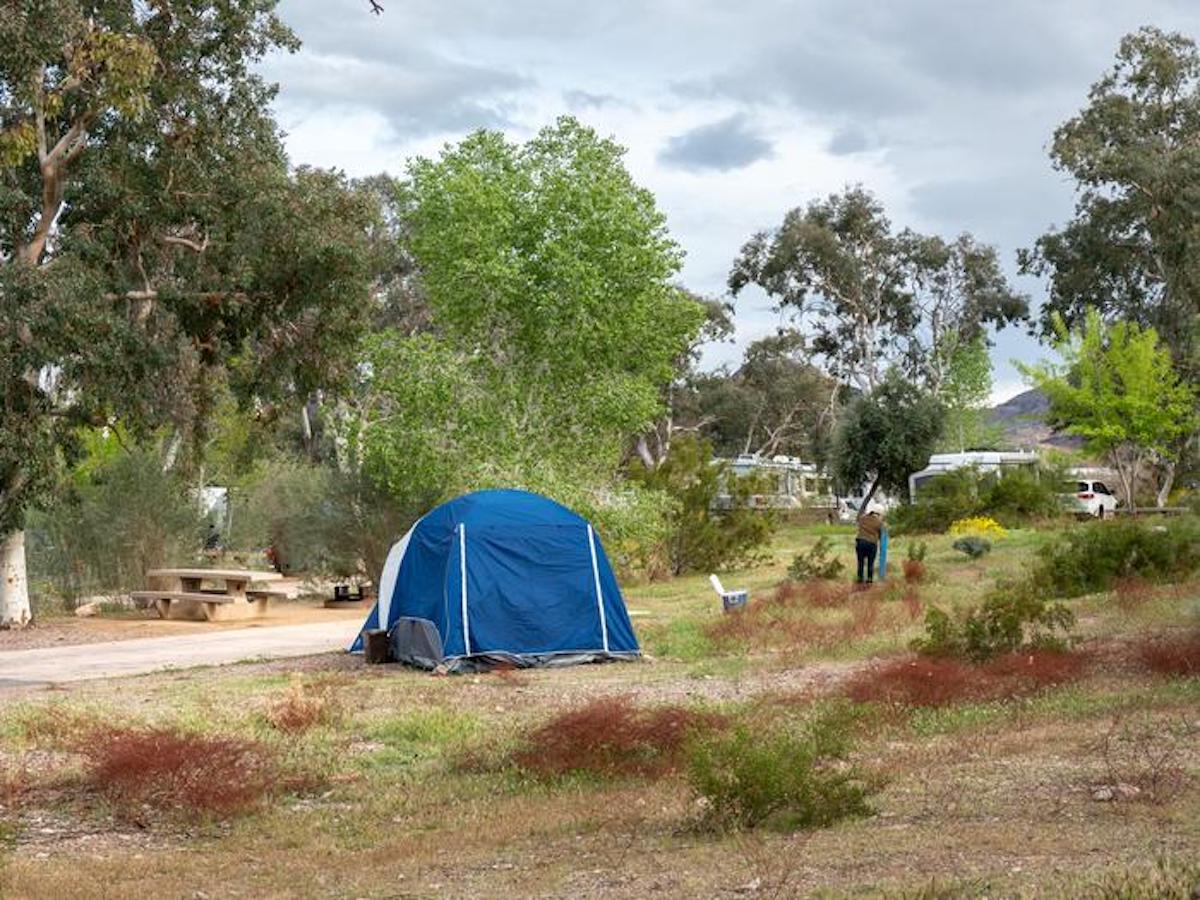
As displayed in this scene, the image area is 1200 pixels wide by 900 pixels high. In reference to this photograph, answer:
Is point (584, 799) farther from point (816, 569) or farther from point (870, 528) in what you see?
point (816, 569)

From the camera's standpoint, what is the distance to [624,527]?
86.8ft

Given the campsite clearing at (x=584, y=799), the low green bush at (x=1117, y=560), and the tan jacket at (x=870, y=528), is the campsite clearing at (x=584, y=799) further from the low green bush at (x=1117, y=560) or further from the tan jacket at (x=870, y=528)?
the tan jacket at (x=870, y=528)

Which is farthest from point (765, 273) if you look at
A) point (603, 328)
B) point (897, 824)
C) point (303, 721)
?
point (897, 824)

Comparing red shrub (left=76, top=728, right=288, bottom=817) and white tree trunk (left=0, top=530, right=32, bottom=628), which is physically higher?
white tree trunk (left=0, top=530, right=32, bottom=628)

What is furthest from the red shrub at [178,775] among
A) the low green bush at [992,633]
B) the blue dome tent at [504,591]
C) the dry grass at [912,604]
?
the dry grass at [912,604]

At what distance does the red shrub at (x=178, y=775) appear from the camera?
8984 mm

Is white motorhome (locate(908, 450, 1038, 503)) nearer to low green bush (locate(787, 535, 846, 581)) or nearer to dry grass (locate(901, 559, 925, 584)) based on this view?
low green bush (locate(787, 535, 846, 581))

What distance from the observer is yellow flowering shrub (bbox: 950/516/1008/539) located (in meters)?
35.5

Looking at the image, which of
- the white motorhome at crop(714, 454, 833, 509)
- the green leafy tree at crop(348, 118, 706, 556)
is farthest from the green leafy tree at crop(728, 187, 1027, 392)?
the green leafy tree at crop(348, 118, 706, 556)

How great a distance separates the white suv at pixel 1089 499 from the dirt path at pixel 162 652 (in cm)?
2507

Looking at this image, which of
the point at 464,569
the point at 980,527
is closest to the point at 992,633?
the point at 464,569

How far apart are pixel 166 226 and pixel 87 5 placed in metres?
3.64

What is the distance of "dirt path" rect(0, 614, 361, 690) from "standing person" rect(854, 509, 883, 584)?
7609mm

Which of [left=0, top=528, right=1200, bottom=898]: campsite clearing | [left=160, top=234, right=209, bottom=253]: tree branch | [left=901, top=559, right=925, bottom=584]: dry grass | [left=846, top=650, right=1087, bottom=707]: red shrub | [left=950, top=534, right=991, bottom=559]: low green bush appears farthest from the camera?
[left=950, top=534, right=991, bottom=559]: low green bush
